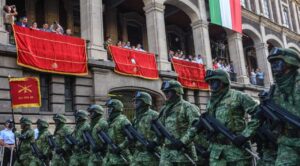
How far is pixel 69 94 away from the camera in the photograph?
47.8 ft

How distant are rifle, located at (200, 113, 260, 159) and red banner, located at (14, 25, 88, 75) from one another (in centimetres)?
911

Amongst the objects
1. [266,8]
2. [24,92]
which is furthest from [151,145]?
[266,8]

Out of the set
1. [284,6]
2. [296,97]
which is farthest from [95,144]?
[284,6]

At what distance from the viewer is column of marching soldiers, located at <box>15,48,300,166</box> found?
433 cm

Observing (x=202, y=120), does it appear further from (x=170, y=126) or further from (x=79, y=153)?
(x=79, y=153)

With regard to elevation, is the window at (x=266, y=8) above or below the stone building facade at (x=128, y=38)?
above

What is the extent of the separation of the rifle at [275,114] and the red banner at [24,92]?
8517 millimetres

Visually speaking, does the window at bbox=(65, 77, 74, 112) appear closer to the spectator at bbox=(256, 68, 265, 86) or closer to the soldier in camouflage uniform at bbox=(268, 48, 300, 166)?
the soldier in camouflage uniform at bbox=(268, 48, 300, 166)

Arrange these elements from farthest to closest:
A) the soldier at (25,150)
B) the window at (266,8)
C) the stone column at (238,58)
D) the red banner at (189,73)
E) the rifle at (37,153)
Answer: the window at (266,8) → the stone column at (238,58) → the red banner at (189,73) → the soldier at (25,150) → the rifle at (37,153)

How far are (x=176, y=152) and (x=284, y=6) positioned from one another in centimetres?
3167

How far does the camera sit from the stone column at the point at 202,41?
2161cm

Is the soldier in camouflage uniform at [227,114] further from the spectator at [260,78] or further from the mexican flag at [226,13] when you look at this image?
the spectator at [260,78]

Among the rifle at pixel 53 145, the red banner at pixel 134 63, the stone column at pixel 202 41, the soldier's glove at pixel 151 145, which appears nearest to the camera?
the soldier's glove at pixel 151 145

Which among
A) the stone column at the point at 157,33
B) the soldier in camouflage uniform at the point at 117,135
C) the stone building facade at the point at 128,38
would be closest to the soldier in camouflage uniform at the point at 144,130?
the soldier in camouflage uniform at the point at 117,135
